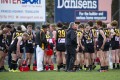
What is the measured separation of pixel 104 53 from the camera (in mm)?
20500

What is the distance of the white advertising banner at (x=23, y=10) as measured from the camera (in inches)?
1089

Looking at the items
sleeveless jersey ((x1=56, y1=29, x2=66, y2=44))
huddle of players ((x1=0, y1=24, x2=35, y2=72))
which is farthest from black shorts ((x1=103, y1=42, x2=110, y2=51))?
huddle of players ((x1=0, y1=24, x2=35, y2=72))

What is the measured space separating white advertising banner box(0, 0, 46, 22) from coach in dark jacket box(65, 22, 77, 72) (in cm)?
753

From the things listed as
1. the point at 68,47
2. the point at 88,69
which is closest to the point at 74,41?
the point at 68,47

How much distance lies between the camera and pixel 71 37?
794 inches

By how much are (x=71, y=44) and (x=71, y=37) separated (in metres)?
0.32

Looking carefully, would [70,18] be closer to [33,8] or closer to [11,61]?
[33,8]

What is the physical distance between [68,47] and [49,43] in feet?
6.96

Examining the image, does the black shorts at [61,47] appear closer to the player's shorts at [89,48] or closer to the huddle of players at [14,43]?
the player's shorts at [89,48]

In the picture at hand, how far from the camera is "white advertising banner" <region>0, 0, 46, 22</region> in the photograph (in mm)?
27663

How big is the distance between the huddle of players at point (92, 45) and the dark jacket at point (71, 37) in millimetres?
699

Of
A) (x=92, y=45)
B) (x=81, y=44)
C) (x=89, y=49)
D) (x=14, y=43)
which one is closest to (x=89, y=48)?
(x=89, y=49)

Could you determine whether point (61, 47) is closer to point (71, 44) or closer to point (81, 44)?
point (81, 44)

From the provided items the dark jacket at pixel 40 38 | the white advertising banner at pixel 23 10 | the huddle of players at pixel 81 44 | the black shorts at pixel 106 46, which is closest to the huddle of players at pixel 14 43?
the huddle of players at pixel 81 44
